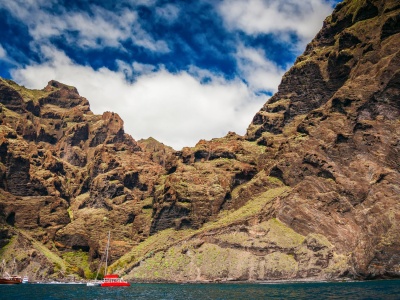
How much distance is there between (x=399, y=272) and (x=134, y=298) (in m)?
127

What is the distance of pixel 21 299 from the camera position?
122 meters

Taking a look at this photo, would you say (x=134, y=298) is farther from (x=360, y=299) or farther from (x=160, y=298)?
(x=360, y=299)

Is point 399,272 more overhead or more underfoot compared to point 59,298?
more overhead

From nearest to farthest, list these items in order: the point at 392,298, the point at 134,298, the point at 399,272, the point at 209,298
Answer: the point at 392,298
the point at 209,298
the point at 134,298
the point at 399,272

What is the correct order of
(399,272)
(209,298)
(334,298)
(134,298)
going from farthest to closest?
(399,272) → (134,298) → (209,298) → (334,298)

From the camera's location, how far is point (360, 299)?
10269 centimetres

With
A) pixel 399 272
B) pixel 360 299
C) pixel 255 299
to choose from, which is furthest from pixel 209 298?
pixel 399 272

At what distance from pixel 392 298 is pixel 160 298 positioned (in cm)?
5894

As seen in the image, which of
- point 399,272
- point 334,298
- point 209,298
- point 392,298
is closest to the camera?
point 392,298

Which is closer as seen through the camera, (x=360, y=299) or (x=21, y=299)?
(x=360, y=299)

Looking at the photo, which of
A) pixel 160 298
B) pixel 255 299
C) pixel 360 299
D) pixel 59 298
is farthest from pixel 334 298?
pixel 59 298

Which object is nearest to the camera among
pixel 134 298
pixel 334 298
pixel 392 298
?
pixel 392 298

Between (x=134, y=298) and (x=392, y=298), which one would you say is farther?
(x=134, y=298)

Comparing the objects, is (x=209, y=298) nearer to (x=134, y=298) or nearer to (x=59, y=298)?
(x=134, y=298)
